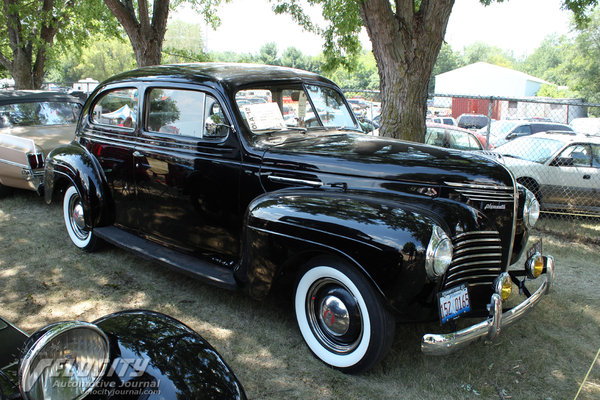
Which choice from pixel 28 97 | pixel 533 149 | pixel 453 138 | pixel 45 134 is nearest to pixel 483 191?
pixel 533 149

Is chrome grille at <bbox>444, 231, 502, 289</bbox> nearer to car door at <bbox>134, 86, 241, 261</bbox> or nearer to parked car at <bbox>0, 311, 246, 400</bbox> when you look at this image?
parked car at <bbox>0, 311, 246, 400</bbox>

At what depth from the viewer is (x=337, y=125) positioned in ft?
13.9

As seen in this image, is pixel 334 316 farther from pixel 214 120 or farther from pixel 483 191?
pixel 214 120

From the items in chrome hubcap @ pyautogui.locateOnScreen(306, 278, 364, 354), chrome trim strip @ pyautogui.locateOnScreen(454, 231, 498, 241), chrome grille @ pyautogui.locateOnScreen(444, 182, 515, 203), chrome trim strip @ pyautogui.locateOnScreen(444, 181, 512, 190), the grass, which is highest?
chrome trim strip @ pyautogui.locateOnScreen(444, 181, 512, 190)

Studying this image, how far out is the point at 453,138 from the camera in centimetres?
1020

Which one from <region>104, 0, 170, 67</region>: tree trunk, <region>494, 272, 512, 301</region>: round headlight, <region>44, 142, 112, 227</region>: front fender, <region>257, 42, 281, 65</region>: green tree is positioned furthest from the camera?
<region>257, 42, 281, 65</region>: green tree

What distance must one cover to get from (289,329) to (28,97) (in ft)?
21.1

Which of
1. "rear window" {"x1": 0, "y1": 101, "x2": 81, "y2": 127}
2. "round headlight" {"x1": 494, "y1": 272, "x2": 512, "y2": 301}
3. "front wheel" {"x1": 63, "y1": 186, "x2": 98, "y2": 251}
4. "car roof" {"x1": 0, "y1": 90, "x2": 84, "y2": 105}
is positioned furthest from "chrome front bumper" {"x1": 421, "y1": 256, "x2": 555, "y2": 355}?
"car roof" {"x1": 0, "y1": 90, "x2": 84, "y2": 105}

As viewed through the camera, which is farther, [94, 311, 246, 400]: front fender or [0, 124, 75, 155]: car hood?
[0, 124, 75, 155]: car hood

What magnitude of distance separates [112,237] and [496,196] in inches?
133

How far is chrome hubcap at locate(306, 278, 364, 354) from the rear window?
20.8 feet

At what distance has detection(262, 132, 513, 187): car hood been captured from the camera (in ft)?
9.87

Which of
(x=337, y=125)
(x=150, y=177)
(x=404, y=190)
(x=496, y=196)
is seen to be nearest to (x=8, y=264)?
(x=150, y=177)

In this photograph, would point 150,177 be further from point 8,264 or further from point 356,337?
point 356,337
